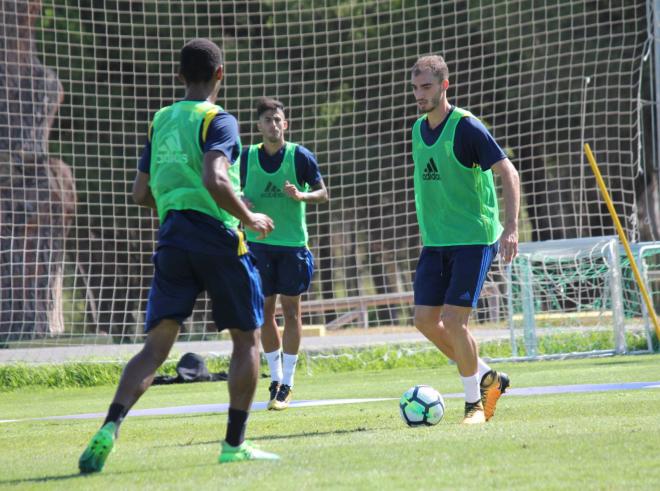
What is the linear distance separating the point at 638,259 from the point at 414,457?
1072 cm

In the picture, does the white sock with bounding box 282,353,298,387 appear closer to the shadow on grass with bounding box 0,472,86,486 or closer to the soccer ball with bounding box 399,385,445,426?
the soccer ball with bounding box 399,385,445,426

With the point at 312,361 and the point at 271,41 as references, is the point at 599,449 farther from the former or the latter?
the point at 271,41

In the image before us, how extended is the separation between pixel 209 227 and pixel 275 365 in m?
4.57

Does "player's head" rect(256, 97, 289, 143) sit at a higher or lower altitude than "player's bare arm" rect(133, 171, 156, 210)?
higher

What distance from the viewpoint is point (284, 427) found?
7707mm

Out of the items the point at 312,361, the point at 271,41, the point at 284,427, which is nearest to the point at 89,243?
the point at 271,41

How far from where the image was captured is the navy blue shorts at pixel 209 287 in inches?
220

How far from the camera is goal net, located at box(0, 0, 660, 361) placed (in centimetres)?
2077

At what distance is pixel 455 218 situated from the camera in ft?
24.9

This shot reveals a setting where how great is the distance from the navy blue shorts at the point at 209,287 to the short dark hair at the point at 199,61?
0.83 m

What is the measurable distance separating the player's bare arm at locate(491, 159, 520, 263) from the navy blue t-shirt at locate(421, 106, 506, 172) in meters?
0.06

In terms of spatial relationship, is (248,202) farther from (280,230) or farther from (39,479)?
(39,479)

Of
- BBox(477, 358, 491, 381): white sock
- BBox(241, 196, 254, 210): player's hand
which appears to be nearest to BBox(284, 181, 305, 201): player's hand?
BBox(241, 196, 254, 210): player's hand

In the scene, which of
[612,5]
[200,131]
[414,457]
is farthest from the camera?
[612,5]
